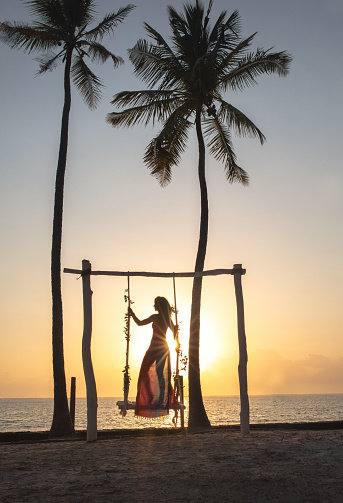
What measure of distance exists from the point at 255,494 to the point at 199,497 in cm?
75

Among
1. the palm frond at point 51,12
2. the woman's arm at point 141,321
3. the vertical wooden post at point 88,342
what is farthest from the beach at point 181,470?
the palm frond at point 51,12

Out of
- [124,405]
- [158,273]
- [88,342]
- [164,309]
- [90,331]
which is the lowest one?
[124,405]

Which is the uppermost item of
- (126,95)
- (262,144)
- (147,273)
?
(126,95)

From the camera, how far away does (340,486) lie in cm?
752

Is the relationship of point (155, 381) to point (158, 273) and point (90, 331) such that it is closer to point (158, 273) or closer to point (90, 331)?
point (90, 331)

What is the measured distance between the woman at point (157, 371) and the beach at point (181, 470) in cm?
75

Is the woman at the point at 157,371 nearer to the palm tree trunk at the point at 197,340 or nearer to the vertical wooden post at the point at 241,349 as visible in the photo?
the vertical wooden post at the point at 241,349

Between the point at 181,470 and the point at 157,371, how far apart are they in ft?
11.5

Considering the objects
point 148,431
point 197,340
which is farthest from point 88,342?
point 197,340

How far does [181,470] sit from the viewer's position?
838 cm

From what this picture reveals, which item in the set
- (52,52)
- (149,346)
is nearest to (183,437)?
(149,346)

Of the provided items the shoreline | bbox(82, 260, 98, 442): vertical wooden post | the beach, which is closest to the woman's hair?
bbox(82, 260, 98, 442): vertical wooden post

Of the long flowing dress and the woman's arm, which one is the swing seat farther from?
the woman's arm

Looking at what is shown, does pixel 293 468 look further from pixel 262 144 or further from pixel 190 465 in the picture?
pixel 262 144
